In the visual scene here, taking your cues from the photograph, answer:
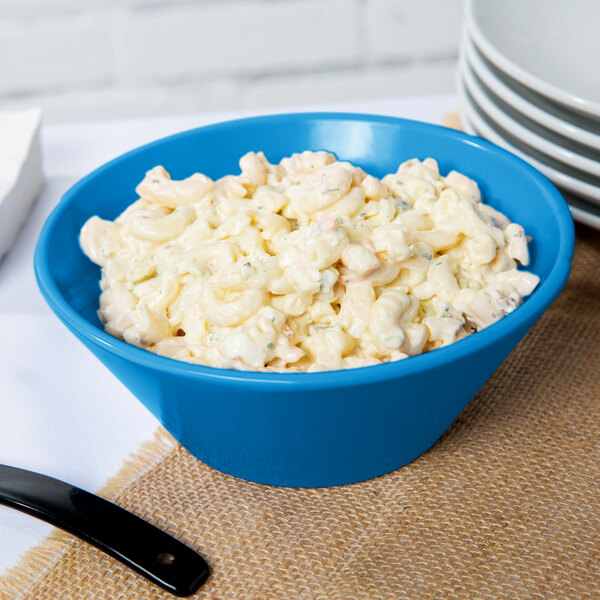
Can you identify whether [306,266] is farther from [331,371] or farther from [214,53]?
[214,53]

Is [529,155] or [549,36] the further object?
[549,36]

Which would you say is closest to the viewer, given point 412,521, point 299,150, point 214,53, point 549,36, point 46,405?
point 412,521

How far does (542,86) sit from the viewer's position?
2.87 ft

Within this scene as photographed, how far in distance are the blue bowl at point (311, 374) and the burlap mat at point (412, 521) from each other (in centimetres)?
3

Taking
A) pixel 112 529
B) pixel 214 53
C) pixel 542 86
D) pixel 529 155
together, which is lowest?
pixel 214 53

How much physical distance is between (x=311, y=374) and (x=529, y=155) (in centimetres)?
54

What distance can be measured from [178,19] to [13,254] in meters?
1.11

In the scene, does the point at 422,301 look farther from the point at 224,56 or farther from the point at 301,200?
the point at 224,56

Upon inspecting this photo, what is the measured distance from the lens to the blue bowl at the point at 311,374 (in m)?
0.62

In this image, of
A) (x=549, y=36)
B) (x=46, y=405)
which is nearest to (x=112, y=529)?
(x=46, y=405)

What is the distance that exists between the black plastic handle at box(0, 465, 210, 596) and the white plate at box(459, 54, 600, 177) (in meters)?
0.61

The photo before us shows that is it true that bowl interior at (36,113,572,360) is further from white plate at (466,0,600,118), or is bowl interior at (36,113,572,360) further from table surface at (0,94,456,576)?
white plate at (466,0,600,118)

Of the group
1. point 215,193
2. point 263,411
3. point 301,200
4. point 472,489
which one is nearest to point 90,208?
point 215,193

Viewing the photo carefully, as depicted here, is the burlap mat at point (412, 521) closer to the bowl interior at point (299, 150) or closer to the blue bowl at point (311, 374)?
the blue bowl at point (311, 374)
